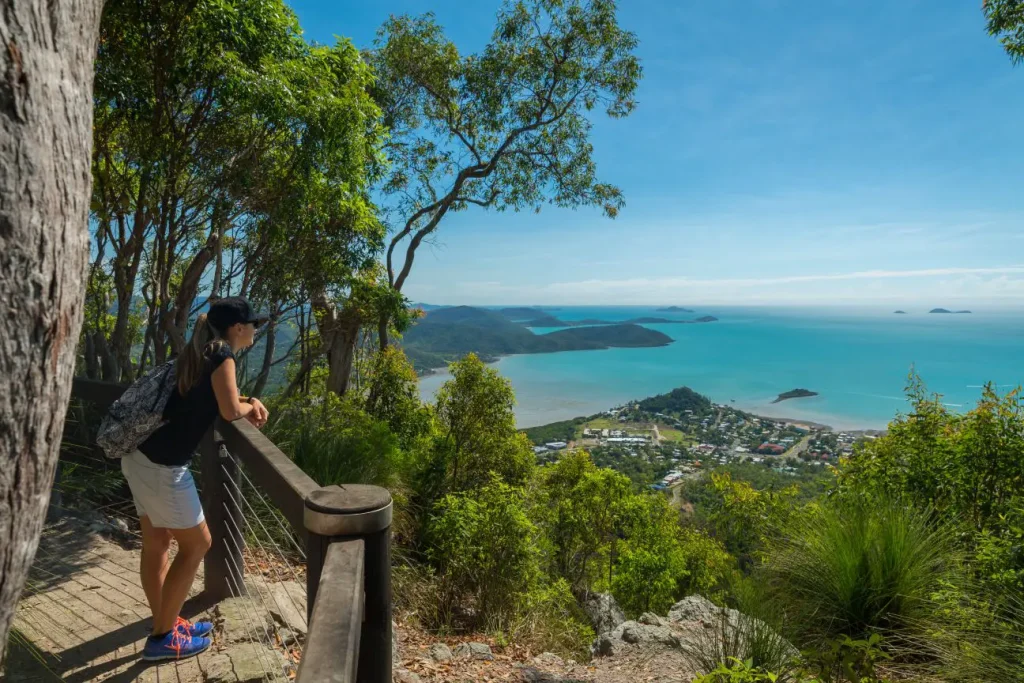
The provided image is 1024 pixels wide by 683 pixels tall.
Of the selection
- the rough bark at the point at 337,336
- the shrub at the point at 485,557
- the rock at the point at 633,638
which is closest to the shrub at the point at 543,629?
the shrub at the point at 485,557

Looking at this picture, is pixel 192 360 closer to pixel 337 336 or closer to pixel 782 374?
pixel 337 336

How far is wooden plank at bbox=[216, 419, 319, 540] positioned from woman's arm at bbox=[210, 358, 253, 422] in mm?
108

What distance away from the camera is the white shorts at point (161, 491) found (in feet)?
7.84

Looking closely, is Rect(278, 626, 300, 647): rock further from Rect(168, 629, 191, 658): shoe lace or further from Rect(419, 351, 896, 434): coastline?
Rect(419, 351, 896, 434): coastline

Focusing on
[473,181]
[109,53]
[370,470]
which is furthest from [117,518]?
[473,181]

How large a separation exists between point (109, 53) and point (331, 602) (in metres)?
5.58

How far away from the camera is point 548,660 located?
4234 millimetres

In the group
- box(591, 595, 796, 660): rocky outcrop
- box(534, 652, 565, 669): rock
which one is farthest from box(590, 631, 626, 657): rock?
box(534, 652, 565, 669): rock

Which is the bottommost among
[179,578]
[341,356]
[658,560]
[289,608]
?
[658,560]

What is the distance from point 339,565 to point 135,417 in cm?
164

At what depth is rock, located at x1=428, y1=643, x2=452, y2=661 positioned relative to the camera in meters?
3.77

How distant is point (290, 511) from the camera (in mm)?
1724

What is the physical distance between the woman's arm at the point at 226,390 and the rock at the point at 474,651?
2532mm

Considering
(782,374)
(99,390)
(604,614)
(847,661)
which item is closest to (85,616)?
(99,390)
